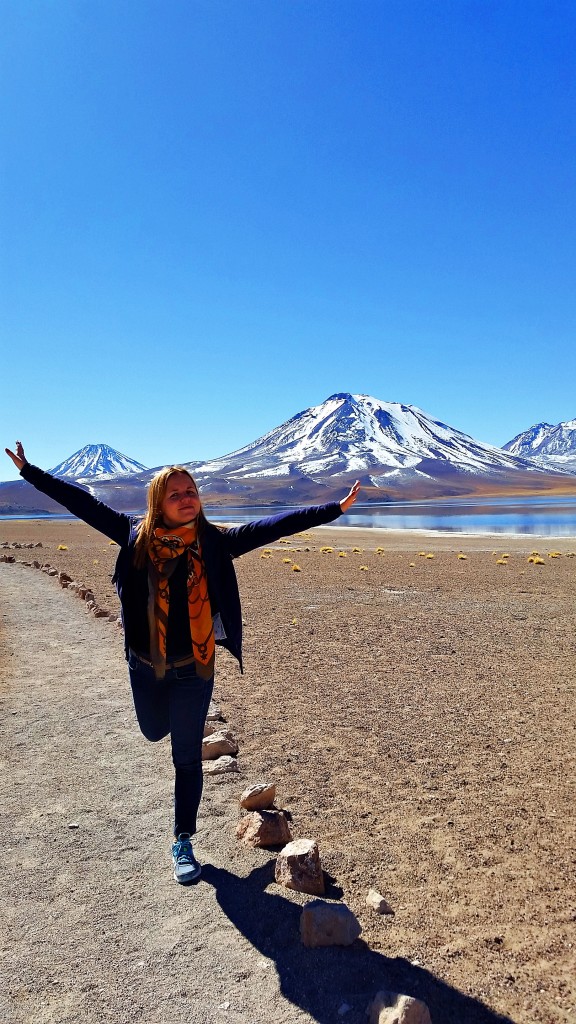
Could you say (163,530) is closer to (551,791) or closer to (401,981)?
(401,981)

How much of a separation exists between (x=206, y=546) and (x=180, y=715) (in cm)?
74

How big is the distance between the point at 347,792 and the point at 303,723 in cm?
128

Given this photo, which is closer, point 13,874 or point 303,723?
point 13,874

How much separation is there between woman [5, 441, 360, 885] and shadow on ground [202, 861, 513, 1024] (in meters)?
0.36

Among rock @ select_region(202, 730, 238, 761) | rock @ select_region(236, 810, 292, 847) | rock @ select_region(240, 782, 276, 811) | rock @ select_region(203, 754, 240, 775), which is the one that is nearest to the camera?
rock @ select_region(236, 810, 292, 847)

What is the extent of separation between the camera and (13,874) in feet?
9.52

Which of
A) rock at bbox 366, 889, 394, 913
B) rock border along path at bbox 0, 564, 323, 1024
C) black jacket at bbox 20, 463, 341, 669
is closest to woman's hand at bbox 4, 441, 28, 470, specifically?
black jacket at bbox 20, 463, 341, 669

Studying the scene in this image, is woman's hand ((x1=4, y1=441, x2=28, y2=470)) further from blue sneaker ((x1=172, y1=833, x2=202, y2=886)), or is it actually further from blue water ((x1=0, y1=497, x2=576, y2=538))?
blue water ((x1=0, y1=497, x2=576, y2=538))

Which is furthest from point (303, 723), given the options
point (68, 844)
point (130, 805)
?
point (68, 844)

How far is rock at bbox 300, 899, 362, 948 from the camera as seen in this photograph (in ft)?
7.93

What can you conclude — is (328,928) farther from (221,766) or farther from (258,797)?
(221,766)

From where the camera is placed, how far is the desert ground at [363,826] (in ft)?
7.30

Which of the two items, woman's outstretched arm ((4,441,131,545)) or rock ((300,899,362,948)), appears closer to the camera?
rock ((300,899,362,948))

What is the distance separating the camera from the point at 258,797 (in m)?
3.46
